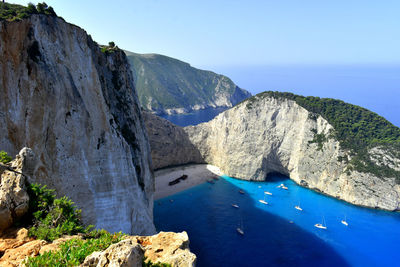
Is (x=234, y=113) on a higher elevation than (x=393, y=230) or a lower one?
higher

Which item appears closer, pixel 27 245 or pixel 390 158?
pixel 27 245

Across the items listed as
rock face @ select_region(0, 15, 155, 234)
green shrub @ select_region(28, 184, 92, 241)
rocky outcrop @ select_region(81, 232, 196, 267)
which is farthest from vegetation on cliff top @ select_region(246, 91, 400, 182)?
green shrub @ select_region(28, 184, 92, 241)

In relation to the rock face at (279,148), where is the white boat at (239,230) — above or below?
below

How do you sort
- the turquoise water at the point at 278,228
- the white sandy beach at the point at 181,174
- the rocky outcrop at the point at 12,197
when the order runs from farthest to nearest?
the white sandy beach at the point at 181,174, the turquoise water at the point at 278,228, the rocky outcrop at the point at 12,197

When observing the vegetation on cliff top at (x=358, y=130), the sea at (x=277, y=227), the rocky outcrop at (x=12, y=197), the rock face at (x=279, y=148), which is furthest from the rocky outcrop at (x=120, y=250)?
the vegetation on cliff top at (x=358, y=130)

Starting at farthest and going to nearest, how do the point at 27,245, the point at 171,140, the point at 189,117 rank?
the point at 189,117 → the point at 171,140 → the point at 27,245

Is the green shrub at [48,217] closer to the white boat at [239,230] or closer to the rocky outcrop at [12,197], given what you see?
the rocky outcrop at [12,197]

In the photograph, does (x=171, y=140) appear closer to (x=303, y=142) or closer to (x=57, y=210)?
(x=303, y=142)

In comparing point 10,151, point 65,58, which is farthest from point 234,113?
point 10,151
